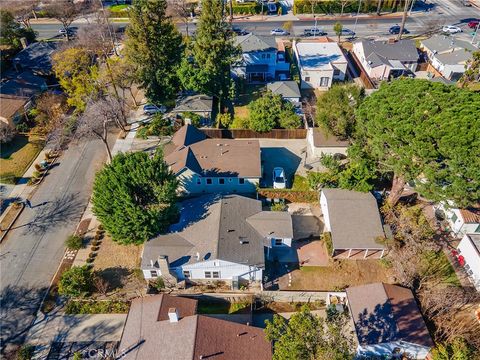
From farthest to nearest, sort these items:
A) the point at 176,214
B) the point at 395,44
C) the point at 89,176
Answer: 1. the point at 395,44
2. the point at 89,176
3. the point at 176,214

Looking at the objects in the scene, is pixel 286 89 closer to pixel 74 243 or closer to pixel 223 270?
pixel 223 270

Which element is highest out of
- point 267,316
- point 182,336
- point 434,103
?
point 434,103

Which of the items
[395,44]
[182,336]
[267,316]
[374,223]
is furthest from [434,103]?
[395,44]

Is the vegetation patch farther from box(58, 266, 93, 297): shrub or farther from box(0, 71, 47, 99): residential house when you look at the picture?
box(0, 71, 47, 99): residential house

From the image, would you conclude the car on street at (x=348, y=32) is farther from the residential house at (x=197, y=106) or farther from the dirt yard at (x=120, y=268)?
the dirt yard at (x=120, y=268)

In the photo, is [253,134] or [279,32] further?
[279,32]

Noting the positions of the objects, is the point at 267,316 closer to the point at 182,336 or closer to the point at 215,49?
the point at 182,336

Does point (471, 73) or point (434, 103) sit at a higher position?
point (434, 103)

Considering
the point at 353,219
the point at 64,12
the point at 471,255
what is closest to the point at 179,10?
the point at 64,12
